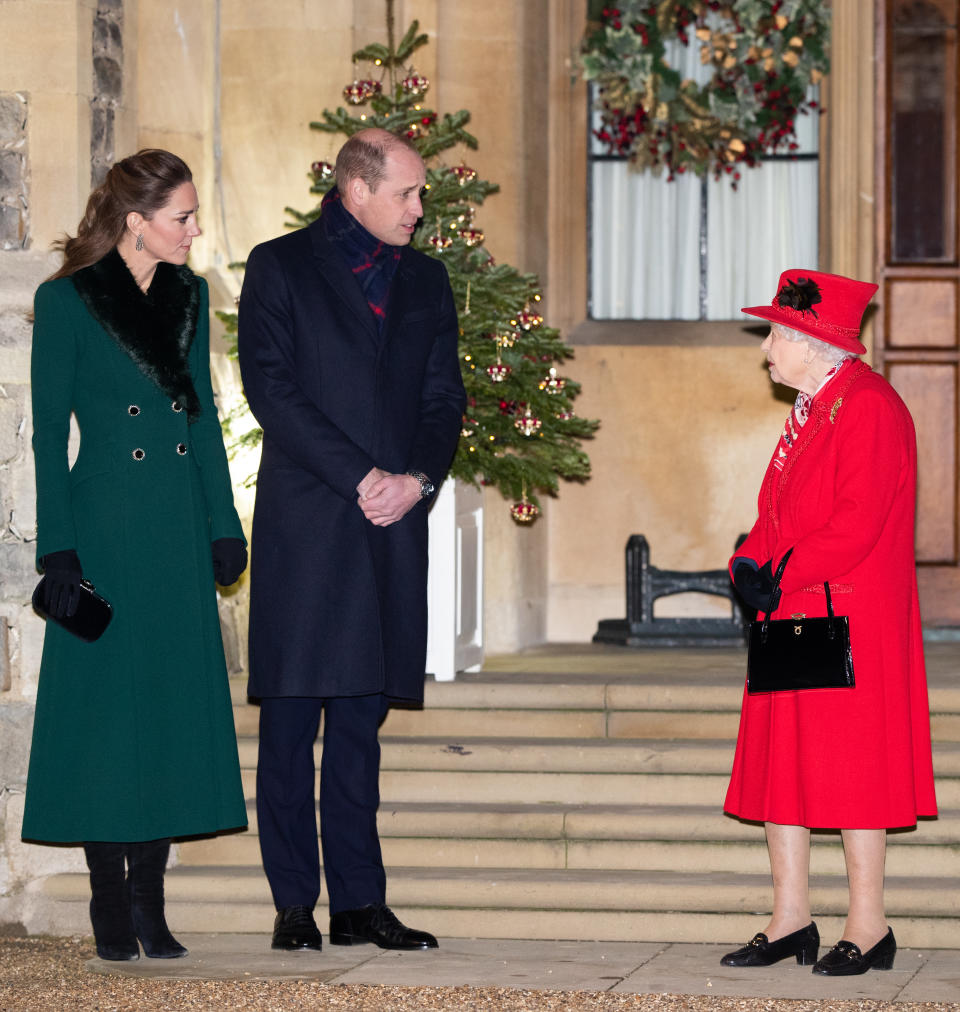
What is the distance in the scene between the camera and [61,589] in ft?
14.5

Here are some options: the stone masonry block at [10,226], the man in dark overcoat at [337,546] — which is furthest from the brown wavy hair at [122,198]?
the stone masonry block at [10,226]

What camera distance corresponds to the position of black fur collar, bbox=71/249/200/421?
182 inches

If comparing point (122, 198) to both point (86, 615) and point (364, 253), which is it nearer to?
point (364, 253)

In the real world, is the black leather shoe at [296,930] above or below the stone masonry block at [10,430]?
below

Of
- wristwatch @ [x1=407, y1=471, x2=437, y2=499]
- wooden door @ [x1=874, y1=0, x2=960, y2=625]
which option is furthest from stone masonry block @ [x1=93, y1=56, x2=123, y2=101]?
wooden door @ [x1=874, y1=0, x2=960, y2=625]

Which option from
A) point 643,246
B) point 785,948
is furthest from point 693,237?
point 785,948

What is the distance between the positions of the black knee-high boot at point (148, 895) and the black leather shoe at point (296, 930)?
29 centimetres

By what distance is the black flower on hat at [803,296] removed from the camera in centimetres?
446

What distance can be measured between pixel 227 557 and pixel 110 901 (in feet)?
3.17

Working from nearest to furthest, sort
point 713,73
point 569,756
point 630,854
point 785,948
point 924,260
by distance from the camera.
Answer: point 785,948 < point 630,854 < point 569,756 < point 924,260 < point 713,73

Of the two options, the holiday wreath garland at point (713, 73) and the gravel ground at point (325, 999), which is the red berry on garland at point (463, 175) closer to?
the holiday wreath garland at point (713, 73)

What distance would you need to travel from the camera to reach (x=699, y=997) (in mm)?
4234

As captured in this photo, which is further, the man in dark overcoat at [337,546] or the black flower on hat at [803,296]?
the man in dark overcoat at [337,546]

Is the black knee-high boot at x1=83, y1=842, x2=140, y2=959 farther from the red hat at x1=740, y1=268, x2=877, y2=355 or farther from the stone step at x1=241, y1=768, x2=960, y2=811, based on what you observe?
the red hat at x1=740, y1=268, x2=877, y2=355
